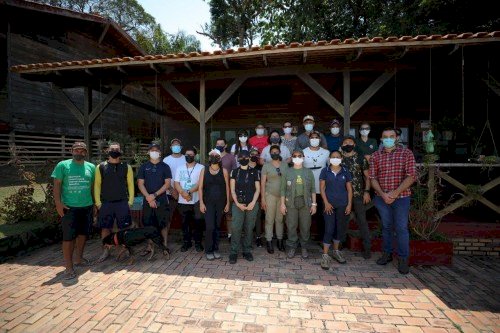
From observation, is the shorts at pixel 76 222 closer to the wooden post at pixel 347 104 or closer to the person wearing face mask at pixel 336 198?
the person wearing face mask at pixel 336 198

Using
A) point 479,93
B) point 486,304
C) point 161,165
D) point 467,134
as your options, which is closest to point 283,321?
point 486,304

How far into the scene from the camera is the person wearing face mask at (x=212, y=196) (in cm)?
465

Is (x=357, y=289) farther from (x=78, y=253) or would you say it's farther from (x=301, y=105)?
(x=301, y=105)

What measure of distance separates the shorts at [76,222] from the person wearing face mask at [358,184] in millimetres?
4602

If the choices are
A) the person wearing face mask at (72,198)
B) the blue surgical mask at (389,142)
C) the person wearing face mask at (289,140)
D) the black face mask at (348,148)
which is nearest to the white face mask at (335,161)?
the black face mask at (348,148)

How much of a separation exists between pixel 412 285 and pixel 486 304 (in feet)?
2.69

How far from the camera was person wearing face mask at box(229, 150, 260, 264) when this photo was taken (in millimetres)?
4555

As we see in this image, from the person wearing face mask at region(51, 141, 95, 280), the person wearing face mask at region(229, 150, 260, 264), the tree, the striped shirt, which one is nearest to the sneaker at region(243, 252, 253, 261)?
the person wearing face mask at region(229, 150, 260, 264)

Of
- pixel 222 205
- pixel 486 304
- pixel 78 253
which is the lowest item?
pixel 486 304

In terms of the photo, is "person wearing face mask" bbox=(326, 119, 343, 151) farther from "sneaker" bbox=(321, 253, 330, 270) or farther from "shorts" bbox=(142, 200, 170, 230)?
"shorts" bbox=(142, 200, 170, 230)

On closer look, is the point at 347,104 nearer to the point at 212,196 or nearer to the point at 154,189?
the point at 212,196

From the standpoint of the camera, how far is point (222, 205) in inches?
186

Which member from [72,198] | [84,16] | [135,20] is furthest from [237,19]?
[72,198]

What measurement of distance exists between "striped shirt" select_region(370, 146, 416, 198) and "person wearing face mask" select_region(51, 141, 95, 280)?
4.96 m
